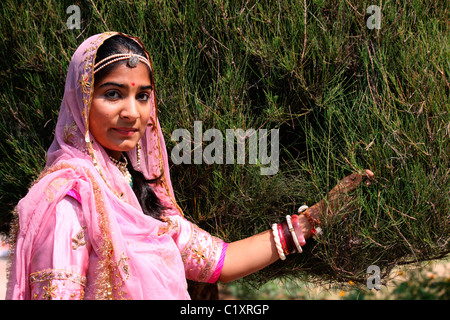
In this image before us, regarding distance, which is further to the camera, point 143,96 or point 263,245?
point 263,245

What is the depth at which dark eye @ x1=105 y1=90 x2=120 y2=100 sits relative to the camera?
1.56 m

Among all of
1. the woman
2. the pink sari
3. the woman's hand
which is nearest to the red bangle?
the woman

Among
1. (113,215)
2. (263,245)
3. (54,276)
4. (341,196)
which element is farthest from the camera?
(263,245)

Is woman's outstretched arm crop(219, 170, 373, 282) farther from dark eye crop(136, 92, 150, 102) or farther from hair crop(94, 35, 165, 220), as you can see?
dark eye crop(136, 92, 150, 102)

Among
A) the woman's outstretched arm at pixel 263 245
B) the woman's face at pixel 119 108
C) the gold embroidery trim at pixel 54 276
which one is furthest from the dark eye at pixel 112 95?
the woman's outstretched arm at pixel 263 245

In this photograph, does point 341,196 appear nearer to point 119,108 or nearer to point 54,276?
point 119,108

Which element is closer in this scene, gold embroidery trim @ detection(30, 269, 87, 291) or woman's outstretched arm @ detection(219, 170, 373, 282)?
gold embroidery trim @ detection(30, 269, 87, 291)

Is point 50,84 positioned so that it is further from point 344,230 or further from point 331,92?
point 344,230

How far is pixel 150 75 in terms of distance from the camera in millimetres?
1667

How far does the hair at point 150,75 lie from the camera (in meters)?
1.56

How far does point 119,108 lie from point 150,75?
0.58 feet

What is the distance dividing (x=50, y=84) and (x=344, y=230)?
1170 mm

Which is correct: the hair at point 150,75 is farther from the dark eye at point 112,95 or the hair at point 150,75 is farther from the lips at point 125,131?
the lips at point 125,131

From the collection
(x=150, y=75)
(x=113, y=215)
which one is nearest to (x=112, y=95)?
(x=150, y=75)
